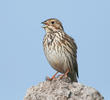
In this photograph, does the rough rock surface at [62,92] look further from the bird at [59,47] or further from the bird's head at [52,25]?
the bird's head at [52,25]

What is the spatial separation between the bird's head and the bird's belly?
32.1 inches

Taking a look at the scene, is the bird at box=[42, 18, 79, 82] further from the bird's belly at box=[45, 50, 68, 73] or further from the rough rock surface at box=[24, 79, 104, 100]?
the rough rock surface at box=[24, 79, 104, 100]

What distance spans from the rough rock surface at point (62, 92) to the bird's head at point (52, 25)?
3.41 m

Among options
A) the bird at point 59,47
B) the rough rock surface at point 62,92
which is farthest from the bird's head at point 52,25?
the rough rock surface at point 62,92

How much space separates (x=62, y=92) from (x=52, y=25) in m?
4.05

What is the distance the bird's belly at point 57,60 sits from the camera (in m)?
12.0

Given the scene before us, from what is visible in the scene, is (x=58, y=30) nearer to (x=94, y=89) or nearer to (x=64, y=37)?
(x=64, y=37)

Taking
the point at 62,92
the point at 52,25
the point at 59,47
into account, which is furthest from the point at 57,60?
the point at 62,92

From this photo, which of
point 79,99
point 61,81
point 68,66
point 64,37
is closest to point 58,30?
point 64,37

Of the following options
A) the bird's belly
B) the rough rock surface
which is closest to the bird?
the bird's belly

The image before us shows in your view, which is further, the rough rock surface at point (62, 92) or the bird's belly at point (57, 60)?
the bird's belly at point (57, 60)

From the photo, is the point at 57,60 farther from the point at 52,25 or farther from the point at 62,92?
the point at 62,92

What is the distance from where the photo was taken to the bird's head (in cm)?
1211

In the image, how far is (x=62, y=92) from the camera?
866 centimetres
